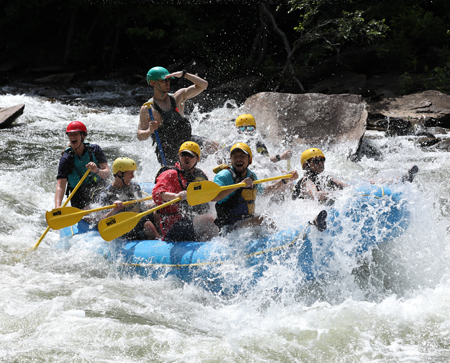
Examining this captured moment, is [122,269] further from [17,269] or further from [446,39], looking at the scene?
[446,39]

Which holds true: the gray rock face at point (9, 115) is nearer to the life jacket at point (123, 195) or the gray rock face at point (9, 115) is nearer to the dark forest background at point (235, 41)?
the dark forest background at point (235, 41)

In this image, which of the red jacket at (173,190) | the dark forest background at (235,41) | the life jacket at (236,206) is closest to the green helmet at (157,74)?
the red jacket at (173,190)

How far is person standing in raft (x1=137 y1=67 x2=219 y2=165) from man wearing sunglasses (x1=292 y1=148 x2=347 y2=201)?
1.50 metres

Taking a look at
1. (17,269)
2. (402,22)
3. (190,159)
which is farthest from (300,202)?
(402,22)

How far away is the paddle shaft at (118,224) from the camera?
388 cm

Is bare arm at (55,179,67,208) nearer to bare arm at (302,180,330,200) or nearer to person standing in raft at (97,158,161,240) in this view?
person standing in raft at (97,158,161,240)

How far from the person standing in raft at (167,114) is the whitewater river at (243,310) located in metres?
1.36

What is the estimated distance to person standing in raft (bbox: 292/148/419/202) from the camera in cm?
395

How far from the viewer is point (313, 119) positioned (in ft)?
27.6

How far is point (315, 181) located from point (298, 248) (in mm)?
836

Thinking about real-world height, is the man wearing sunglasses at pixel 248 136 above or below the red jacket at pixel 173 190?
below

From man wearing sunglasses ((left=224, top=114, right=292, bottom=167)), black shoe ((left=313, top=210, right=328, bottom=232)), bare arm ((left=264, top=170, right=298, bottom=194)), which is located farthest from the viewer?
man wearing sunglasses ((left=224, top=114, right=292, bottom=167))

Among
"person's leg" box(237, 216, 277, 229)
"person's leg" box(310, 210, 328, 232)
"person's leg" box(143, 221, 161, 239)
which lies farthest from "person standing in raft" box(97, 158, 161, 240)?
"person's leg" box(310, 210, 328, 232)

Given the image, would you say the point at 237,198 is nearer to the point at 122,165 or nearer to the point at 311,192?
the point at 311,192
